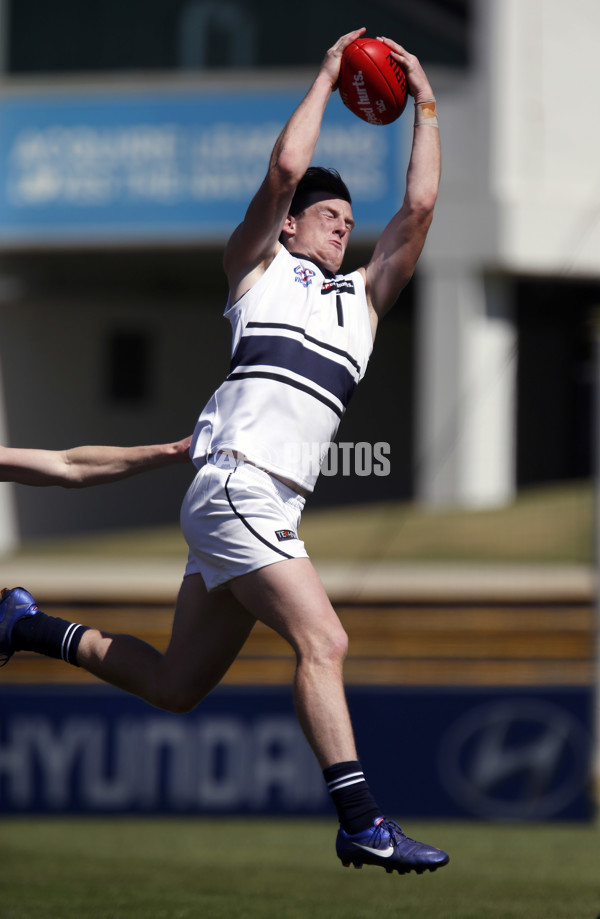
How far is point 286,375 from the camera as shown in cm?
410

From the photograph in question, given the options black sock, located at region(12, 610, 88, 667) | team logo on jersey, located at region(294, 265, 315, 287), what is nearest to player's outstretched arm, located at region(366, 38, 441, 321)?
team logo on jersey, located at region(294, 265, 315, 287)

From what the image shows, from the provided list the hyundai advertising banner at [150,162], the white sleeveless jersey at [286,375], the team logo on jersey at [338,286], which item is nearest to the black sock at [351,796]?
the white sleeveless jersey at [286,375]

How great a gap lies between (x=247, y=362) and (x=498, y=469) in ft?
32.8

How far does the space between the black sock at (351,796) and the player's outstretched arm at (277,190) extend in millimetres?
1423

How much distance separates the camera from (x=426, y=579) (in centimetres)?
1045

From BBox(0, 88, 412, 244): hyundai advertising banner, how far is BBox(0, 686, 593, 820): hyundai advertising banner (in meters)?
6.10

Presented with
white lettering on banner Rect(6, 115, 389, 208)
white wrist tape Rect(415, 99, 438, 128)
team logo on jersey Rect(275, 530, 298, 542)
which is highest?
white lettering on banner Rect(6, 115, 389, 208)

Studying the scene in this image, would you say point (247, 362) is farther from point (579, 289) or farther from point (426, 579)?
point (579, 289)

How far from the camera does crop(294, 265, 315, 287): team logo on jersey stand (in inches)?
165

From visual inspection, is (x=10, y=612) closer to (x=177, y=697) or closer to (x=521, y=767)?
(x=177, y=697)

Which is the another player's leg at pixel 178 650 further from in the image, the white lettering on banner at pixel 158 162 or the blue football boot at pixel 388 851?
the white lettering on banner at pixel 158 162

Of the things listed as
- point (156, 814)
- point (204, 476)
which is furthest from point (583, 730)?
point (204, 476)

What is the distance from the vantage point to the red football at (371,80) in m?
4.29

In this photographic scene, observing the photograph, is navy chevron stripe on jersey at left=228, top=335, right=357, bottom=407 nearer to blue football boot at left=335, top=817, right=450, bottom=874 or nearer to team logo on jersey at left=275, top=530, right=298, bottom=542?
team logo on jersey at left=275, top=530, right=298, bottom=542
